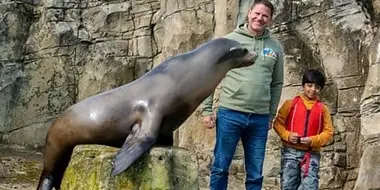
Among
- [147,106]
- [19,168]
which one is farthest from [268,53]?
[19,168]

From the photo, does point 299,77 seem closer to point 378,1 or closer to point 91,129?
point 378,1

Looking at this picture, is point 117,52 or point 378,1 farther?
point 117,52

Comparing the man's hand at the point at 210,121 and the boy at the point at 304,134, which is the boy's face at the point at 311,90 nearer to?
the boy at the point at 304,134

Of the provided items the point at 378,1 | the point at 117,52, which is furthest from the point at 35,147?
the point at 378,1

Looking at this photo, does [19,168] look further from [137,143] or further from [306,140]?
[137,143]

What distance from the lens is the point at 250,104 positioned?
416cm

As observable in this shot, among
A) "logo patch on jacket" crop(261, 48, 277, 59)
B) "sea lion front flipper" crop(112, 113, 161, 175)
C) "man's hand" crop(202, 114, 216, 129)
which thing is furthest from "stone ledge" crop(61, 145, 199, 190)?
"logo patch on jacket" crop(261, 48, 277, 59)

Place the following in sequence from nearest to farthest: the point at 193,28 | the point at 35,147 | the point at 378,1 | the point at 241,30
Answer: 1. the point at 241,30
2. the point at 378,1
3. the point at 193,28
4. the point at 35,147

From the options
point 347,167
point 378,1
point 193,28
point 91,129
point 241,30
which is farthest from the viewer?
point 193,28

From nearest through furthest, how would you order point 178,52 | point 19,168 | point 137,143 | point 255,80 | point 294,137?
point 137,143 → point 255,80 → point 294,137 → point 19,168 → point 178,52

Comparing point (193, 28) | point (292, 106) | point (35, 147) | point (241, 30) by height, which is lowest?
point (35, 147)

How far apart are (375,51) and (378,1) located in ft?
3.66

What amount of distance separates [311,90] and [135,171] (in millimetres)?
1589

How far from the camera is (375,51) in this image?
5934 millimetres
